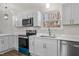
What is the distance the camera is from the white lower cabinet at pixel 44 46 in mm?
1549

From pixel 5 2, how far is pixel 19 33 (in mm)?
511

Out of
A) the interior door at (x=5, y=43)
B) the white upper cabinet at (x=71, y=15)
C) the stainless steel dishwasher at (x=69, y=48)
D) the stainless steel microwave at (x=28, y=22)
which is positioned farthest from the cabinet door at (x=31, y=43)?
the white upper cabinet at (x=71, y=15)

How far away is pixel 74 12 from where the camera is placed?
1.62 metres

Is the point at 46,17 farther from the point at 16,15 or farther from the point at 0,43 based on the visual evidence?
the point at 0,43

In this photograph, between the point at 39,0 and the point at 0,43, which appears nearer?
the point at 39,0

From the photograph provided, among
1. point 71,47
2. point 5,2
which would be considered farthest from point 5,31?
point 71,47

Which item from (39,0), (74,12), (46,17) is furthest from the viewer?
(74,12)

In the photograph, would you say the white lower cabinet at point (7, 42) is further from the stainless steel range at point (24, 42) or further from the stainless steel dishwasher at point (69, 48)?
the stainless steel dishwasher at point (69, 48)

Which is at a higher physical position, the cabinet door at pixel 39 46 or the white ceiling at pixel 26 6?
the white ceiling at pixel 26 6

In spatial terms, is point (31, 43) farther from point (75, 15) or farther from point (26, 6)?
point (75, 15)

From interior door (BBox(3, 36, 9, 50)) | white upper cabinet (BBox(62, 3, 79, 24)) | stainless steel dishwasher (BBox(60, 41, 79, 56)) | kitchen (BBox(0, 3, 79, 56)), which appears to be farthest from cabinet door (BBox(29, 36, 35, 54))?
white upper cabinet (BBox(62, 3, 79, 24))

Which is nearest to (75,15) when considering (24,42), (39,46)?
(39,46)

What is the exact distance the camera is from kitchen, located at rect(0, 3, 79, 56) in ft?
4.77

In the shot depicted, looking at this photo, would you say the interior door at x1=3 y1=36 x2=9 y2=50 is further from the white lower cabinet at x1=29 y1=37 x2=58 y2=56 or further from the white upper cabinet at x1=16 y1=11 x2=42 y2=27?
the white lower cabinet at x1=29 y1=37 x2=58 y2=56
